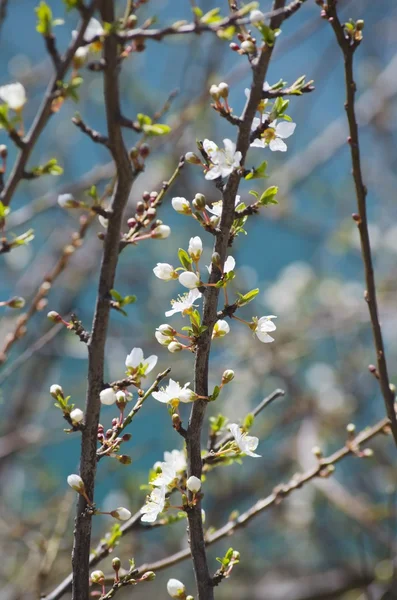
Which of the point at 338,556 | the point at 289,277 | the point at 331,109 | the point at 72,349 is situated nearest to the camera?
the point at 338,556

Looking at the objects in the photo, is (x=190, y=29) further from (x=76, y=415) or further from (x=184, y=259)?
(x=76, y=415)

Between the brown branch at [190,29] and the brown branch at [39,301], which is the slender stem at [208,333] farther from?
the brown branch at [39,301]

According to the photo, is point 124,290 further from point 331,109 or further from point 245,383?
point 331,109

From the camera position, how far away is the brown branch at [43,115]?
0.61 meters

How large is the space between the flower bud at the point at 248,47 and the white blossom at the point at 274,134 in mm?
76

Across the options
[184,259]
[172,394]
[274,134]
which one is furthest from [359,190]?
[172,394]

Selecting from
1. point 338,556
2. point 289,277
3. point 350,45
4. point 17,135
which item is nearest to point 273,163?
point 289,277

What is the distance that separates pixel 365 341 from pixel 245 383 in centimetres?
99

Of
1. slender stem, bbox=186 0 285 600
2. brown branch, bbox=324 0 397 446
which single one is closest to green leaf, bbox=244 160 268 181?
slender stem, bbox=186 0 285 600

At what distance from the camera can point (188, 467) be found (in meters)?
0.67

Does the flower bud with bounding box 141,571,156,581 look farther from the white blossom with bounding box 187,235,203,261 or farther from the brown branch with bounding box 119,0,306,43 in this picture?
the brown branch with bounding box 119,0,306,43

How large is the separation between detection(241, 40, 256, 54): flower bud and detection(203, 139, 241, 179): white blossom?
119 millimetres

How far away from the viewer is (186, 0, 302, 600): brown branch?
65 centimetres

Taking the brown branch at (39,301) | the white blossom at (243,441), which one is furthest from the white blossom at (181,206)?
the brown branch at (39,301)
